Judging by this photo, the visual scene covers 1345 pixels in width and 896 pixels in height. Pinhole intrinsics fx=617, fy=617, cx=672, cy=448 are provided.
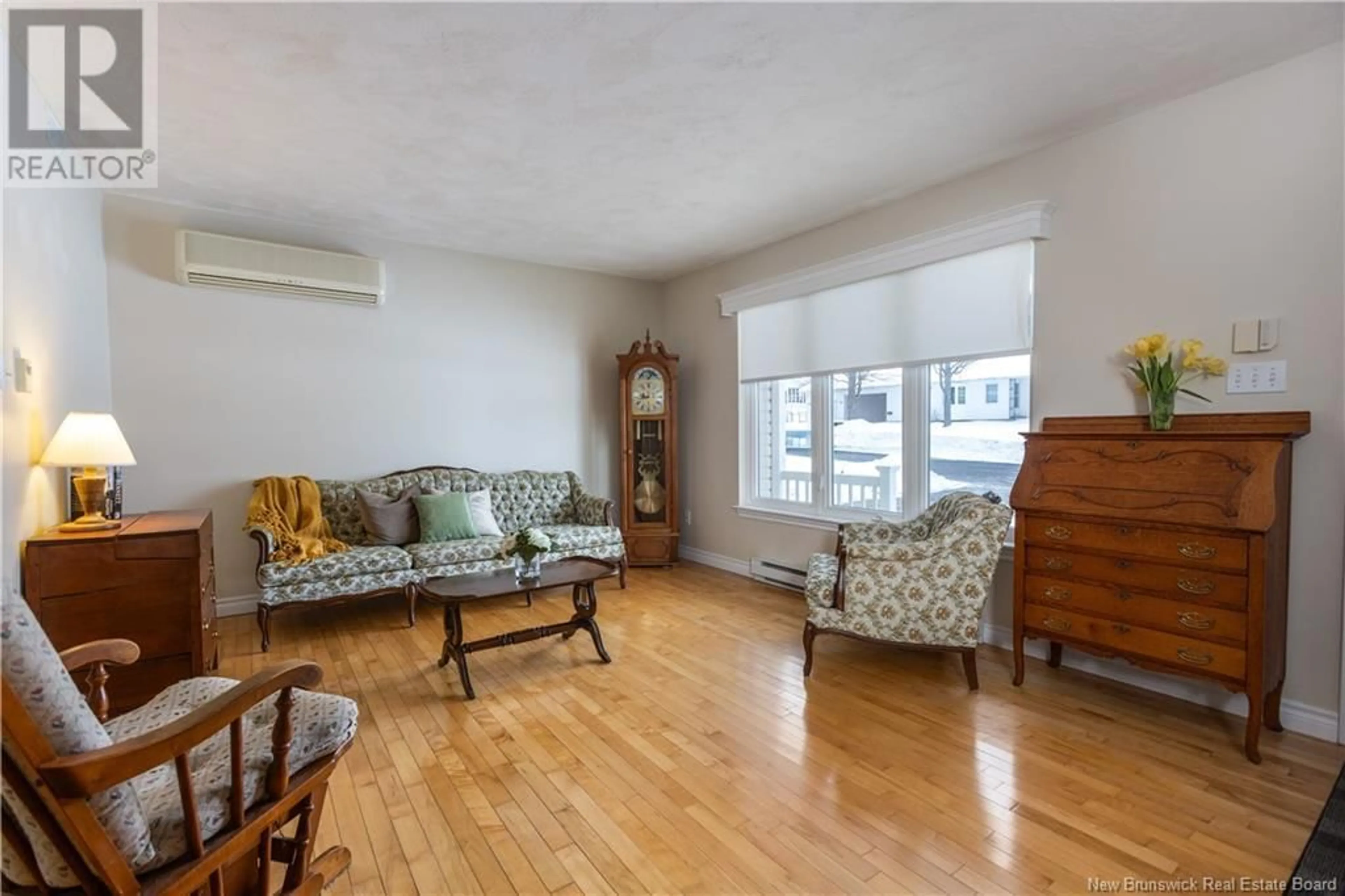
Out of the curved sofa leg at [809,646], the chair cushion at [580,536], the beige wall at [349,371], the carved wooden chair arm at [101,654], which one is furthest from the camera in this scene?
the chair cushion at [580,536]

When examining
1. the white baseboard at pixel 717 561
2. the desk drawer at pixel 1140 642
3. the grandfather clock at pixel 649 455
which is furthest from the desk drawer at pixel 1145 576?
the grandfather clock at pixel 649 455

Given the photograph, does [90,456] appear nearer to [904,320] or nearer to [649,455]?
[649,455]

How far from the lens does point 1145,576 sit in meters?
2.44

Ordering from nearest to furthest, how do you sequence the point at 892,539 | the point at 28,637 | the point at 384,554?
the point at 28,637 → the point at 892,539 → the point at 384,554

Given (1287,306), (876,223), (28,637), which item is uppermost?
(876,223)

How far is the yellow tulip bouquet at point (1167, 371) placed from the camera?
2.58m

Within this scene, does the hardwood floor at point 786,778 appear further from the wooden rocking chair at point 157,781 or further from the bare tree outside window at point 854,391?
the bare tree outside window at point 854,391

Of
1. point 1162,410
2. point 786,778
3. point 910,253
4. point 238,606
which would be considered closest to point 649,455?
point 910,253

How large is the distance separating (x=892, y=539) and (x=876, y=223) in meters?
1.99

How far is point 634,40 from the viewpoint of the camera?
7.30ft

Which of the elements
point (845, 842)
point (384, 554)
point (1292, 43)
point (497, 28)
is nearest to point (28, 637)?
point (845, 842)

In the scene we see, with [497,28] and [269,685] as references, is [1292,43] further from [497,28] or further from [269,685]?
[269,685]

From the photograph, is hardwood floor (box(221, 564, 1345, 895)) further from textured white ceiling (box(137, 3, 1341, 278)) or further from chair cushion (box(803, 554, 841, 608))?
textured white ceiling (box(137, 3, 1341, 278))

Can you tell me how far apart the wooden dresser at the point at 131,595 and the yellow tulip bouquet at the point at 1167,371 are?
4.12 meters
